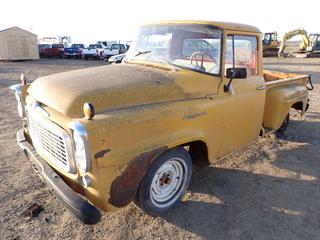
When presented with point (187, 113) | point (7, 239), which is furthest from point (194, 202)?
point (7, 239)

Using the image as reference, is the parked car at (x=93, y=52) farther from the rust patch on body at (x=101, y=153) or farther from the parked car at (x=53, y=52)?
the rust patch on body at (x=101, y=153)

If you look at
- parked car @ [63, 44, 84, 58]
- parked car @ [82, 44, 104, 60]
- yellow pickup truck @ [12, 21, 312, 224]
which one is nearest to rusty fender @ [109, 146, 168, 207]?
yellow pickup truck @ [12, 21, 312, 224]

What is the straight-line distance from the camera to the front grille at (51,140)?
284 centimetres

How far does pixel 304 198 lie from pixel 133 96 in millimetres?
2680

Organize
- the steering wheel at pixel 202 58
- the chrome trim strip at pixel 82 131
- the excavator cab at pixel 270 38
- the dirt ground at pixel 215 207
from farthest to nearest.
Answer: the excavator cab at pixel 270 38 → the steering wheel at pixel 202 58 → the dirt ground at pixel 215 207 → the chrome trim strip at pixel 82 131

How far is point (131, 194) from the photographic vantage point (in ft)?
9.69

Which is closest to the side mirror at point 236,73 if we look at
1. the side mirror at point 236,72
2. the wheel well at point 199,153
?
the side mirror at point 236,72

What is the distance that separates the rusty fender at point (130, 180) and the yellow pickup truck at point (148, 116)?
0.01 m

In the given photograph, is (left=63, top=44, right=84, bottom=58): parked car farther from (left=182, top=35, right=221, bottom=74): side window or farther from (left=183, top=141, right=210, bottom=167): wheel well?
(left=183, top=141, right=210, bottom=167): wheel well

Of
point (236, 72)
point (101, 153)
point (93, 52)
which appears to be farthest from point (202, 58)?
point (93, 52)

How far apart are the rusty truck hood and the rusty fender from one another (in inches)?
21.8

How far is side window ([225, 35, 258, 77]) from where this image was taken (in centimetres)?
401

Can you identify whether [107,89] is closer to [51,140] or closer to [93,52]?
[51,140]

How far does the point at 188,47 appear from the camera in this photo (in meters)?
3.95
